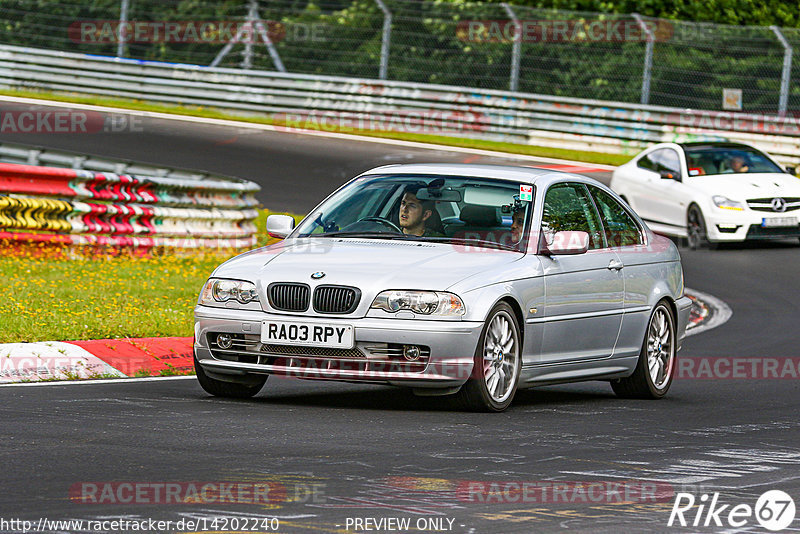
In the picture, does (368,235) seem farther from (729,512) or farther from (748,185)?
(748,185)

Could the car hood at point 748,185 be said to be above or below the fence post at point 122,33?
below

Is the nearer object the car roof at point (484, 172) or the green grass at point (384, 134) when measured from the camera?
the car roof at point (484, 172)

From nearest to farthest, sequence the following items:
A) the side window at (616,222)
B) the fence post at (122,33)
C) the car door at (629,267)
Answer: the car door at (629,267)
the side window at (616,222)
the fence post at (122,33)

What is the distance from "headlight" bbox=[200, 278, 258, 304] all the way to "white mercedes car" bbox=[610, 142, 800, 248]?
12.5 metres

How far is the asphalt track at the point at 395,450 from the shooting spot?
611 cm

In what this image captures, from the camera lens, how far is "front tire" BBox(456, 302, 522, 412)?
9039mm

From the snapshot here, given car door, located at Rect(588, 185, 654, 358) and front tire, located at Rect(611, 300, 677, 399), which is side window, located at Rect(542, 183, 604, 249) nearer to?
car door, located at Rect(588, 185, 654, 358)

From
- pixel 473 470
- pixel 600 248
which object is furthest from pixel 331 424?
pixel 600 248

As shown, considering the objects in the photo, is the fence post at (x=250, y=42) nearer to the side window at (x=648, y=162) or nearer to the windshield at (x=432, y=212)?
the side window at (x=648, y=162)

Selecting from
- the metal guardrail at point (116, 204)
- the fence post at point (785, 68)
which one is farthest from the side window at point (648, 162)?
the fence post at point (785, 68)

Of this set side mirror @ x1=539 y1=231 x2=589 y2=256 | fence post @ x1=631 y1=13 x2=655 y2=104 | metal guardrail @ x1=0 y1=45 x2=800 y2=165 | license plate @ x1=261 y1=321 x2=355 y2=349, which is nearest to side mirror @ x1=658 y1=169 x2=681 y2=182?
metal guardrail @ x1=0 y1=45 x2=800 y2=165

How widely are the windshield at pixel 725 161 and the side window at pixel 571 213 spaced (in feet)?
36.9

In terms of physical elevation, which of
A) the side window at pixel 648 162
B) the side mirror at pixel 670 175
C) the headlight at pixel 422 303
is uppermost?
the headlight at pixel 422 303

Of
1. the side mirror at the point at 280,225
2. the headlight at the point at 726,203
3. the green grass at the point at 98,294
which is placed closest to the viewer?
the side mirror at the point at 280,225
